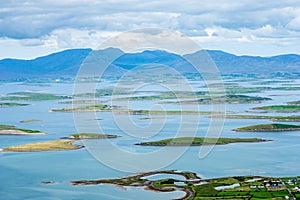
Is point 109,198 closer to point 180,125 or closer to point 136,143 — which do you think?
point 136,143

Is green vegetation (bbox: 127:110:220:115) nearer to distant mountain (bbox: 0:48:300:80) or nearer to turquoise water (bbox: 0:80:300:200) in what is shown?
turquoise water (bbox: 0:80:300:200)

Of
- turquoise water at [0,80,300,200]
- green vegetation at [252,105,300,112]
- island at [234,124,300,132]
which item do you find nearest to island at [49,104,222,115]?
green vegetation at [252,105,300,112]

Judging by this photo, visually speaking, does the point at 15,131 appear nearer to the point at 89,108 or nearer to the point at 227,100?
the point at 89,108

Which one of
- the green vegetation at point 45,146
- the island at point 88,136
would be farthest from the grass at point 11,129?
the green vegetation at point 45,146

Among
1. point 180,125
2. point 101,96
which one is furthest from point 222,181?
point 101,96

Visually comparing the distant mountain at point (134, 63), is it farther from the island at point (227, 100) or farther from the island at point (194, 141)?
the island at point (194, 141)

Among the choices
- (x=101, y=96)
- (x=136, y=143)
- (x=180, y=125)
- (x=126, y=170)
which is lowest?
(x=126, y=170)
